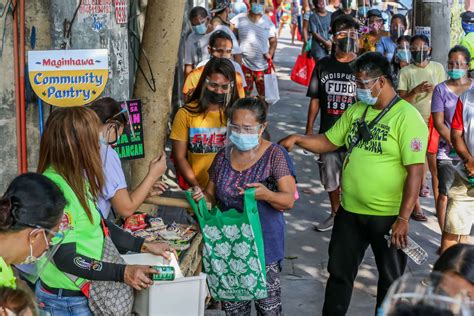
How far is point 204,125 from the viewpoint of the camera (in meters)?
6.07

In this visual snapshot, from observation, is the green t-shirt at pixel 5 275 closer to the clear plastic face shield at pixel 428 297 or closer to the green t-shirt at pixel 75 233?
the green t-shirt at pixel 75 233

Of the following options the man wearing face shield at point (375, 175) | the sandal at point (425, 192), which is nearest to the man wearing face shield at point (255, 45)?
the sandal at point (425, 192)

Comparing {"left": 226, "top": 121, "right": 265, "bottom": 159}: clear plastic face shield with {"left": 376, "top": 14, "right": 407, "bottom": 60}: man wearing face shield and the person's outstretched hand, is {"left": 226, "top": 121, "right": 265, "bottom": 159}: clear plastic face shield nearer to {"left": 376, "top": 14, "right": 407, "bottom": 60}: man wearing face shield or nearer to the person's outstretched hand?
the person's outstretched hand

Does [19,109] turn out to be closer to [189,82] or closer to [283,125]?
[189,82]

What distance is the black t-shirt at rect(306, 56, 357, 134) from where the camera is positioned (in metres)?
7.71

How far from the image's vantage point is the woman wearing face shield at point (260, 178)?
5.17m

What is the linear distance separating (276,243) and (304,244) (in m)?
2.92

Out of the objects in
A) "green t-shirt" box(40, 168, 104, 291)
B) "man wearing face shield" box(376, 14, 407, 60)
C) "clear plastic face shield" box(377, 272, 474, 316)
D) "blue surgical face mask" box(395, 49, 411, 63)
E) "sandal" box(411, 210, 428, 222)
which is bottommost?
"sandal" box(411, 210, 428, 222)

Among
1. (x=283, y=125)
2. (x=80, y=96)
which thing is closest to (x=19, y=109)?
(x=80, y=96)

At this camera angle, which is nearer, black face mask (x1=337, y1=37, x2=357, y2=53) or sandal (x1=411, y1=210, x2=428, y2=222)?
black face mask (x1=337, y1=37, x2=357, y2=53)

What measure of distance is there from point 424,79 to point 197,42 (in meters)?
3.03

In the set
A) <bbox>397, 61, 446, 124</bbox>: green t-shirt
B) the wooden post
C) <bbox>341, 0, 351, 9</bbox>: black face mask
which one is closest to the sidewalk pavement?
<bbox>397, 61, 446, 124</bbox>: green t-shirt

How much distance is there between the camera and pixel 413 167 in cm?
539

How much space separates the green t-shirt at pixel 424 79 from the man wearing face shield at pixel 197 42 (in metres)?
2.64
